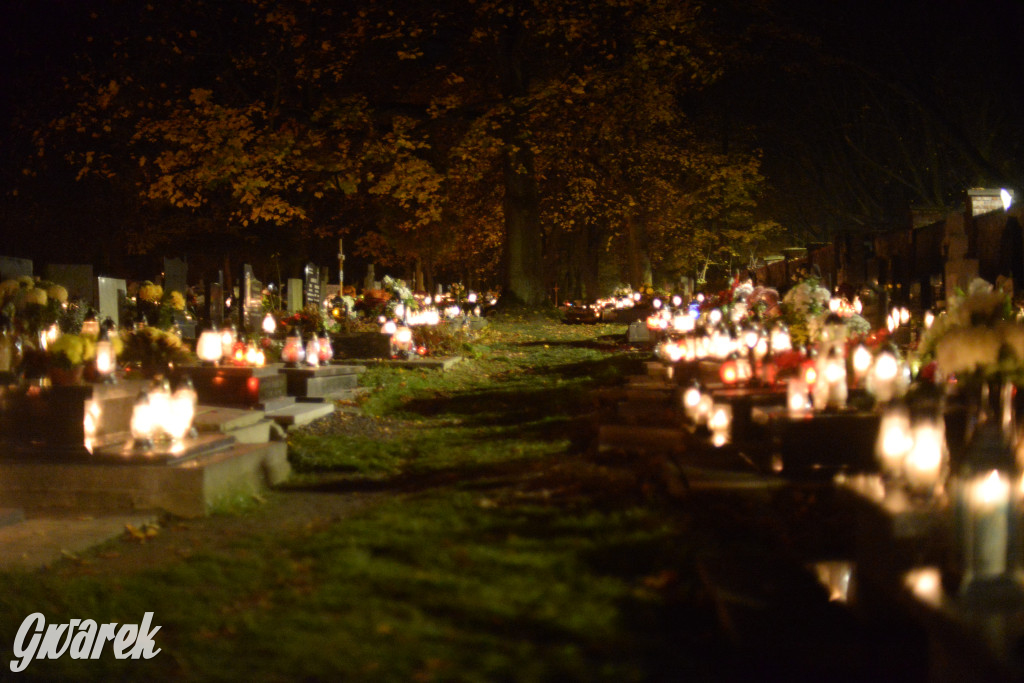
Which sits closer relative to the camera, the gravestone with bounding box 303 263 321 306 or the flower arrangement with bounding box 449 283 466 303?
the gravestone with bounding box 303 263 321 306

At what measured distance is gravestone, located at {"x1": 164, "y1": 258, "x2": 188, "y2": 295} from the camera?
2191 cm

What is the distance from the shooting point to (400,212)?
41.3 meters

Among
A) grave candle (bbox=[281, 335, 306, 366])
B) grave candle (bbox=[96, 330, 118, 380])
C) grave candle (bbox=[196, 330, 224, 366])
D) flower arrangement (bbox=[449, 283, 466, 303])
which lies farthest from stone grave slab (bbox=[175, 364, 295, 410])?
flower arrangement (bbox=[449, 283, 466, 303])

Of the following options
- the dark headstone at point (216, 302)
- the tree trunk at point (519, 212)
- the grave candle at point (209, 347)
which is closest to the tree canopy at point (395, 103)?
the tree trunk at point (519, 212)

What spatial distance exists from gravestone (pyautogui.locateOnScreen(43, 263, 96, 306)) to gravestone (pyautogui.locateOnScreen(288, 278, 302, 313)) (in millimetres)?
3768

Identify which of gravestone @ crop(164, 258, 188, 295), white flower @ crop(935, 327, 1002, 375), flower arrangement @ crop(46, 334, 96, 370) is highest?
gravestone @ crop(164, 258, 188, 295)

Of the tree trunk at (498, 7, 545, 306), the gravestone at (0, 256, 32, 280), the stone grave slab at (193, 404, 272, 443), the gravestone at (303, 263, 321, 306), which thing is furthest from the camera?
the tree trunk at (498, 7, 545, 306)

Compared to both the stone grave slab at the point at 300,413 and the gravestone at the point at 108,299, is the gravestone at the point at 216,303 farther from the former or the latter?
the stone grave slab at the point at 300,413

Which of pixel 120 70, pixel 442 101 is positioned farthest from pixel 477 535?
pixel 442 101

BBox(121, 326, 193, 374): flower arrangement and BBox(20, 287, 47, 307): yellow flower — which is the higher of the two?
BBox(20, 287, 47, 307): yellow flower

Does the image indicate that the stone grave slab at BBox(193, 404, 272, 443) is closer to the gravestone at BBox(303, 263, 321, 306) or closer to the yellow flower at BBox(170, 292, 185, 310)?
the gravestone at BBox(303, 263, 321, 306)

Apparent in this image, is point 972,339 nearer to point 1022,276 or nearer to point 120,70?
point 1022,276

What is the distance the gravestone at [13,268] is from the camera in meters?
14.3

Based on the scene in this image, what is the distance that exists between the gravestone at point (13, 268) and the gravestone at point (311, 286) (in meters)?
5.04
